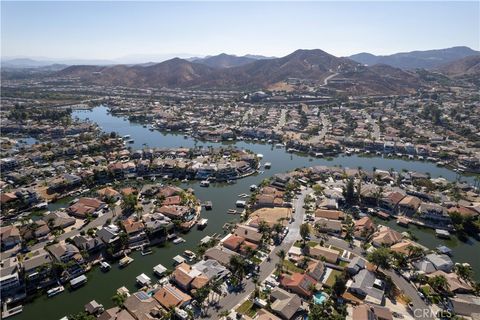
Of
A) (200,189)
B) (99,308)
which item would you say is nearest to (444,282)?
(99,308)

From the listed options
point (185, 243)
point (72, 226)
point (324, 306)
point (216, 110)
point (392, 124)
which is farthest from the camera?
point (216, 110)

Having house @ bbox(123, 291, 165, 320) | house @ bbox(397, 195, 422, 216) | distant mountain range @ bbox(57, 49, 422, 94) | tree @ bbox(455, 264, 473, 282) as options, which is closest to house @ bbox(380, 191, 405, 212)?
house @ bbox(397, 195, 422, 216)

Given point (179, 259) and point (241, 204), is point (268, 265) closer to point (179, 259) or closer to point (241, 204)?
point (179, 259)

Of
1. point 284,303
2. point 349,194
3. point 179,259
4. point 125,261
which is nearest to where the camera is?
→ point 284,303

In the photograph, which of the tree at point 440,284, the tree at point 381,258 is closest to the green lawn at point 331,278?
the tree at point 381,258

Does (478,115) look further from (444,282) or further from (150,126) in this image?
(150,126)

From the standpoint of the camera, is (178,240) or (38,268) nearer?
(38,268)

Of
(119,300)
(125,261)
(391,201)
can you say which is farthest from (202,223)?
(391,201)
